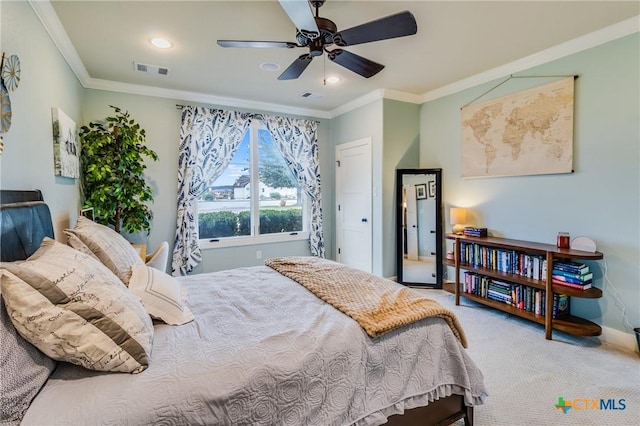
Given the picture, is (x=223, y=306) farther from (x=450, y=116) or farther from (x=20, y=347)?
(x=450, y=116)

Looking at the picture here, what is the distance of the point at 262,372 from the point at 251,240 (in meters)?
3.63

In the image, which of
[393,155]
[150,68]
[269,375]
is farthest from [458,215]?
[150,68]

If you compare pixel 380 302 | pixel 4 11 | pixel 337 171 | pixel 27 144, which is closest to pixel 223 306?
pixel 380 302

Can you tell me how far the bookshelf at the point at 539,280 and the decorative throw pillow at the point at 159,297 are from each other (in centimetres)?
294

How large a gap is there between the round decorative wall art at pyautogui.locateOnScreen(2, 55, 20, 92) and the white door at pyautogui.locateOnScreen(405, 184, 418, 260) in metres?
3.97

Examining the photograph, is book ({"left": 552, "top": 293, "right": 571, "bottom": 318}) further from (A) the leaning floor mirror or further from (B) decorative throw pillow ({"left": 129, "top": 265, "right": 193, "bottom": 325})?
(B) decorative throw pillow ({"left": 129, "top": 265, "right": 193, "bottom": 325})

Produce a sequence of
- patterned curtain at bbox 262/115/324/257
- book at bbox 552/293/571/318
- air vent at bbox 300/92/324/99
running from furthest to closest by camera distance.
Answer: patterned curtain at bbox 262/115/324/257 < air vent at bbox 300/92/324/99 < book at bbox 552/293/571/318

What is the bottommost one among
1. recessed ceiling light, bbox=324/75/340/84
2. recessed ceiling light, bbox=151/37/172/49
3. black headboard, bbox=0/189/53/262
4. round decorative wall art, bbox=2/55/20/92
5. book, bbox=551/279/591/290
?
book, bbox=551/279/591/290

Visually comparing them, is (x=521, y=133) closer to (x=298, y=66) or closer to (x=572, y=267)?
(x=572, y=267)

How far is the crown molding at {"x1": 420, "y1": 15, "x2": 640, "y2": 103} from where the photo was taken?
2.58m

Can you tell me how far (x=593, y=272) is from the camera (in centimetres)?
280

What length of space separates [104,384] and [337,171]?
14.5ft

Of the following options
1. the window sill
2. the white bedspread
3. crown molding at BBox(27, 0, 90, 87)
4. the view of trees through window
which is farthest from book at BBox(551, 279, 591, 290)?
crown molding at BBox(27, 0, 90, 87)

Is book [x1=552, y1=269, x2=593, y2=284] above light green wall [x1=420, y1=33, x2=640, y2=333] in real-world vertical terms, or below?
below
